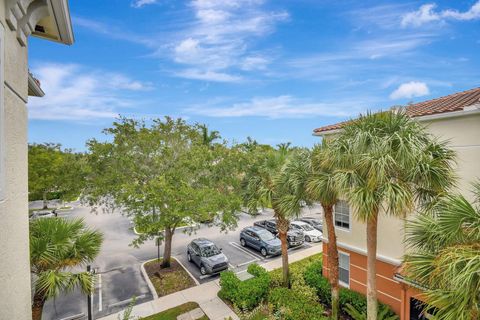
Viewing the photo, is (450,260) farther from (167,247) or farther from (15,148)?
(167,247)

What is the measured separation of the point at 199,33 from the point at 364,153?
9.95 m

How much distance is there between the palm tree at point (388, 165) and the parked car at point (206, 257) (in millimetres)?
10644

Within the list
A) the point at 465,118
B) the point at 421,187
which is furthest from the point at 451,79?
the point at 421,187

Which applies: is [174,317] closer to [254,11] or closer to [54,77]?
[54,77]

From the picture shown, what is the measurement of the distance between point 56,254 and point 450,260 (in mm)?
9492

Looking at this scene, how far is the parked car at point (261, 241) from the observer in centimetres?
1867

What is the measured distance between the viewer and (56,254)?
7.16 metres

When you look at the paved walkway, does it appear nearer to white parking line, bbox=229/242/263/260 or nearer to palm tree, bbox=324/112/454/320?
white parking line, bbox=229/242/263/260

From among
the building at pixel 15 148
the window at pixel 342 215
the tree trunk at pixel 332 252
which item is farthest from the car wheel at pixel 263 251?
the building at pixel 15 148

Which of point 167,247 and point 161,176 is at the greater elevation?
point 161,176

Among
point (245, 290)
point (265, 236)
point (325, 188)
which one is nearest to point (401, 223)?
point (325, 188)

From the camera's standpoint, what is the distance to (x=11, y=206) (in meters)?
3.18

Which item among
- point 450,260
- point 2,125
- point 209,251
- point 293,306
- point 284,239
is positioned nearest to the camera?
point 2,125

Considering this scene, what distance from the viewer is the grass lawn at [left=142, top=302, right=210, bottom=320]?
37.2ft
